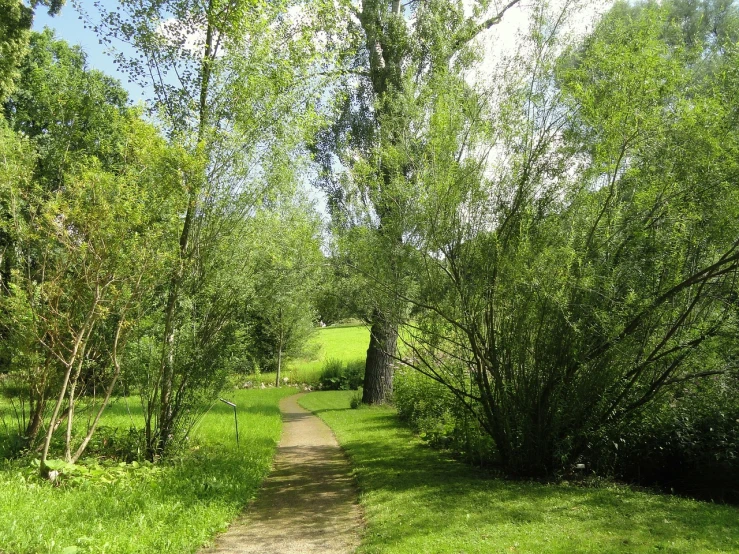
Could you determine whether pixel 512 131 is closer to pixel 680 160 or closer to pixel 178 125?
pixel 680 160

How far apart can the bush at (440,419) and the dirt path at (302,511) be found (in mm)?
2086

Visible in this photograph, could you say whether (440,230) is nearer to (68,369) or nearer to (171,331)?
(171,331)

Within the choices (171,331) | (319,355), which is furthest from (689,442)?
(319,355)

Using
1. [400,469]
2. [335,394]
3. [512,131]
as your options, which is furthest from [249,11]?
[335,394]

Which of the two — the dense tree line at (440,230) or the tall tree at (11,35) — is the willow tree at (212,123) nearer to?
the dense tree line at (440,230)

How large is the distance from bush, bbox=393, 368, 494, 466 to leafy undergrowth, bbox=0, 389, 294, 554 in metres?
3.52

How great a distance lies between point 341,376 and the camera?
90.8 ft

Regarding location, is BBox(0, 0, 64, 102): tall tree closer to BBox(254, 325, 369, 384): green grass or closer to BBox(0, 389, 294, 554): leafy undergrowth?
BBox(0, 389, 294, 554): leafy undergrowth

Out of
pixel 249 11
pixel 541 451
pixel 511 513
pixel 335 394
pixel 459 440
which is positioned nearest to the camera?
pixel 511 513

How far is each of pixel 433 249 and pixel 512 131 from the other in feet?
7.01

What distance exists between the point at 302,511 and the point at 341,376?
20948 millimetres

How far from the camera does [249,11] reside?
343 inches

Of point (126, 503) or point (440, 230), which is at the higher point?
point (440, 230)

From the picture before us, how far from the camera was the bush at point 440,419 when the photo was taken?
9.34 m
